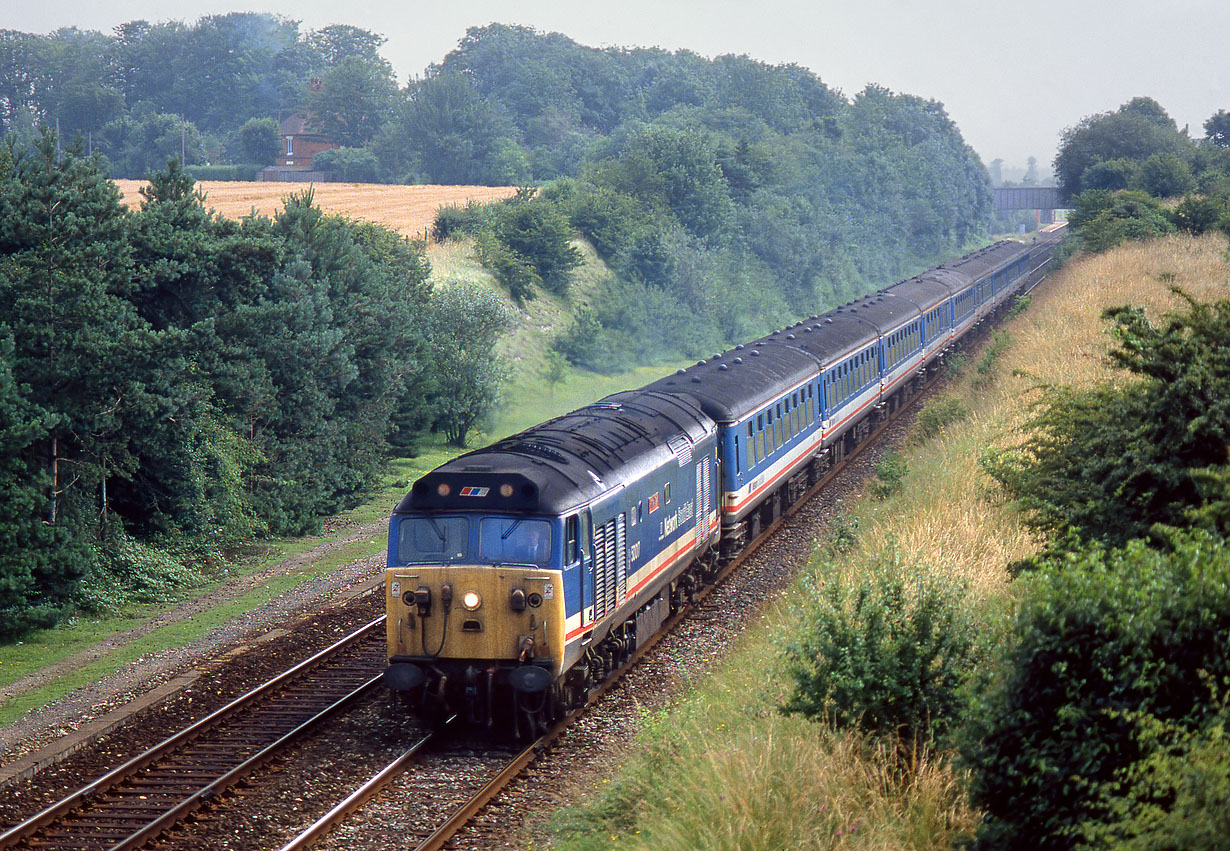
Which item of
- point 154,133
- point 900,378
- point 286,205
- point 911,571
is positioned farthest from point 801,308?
point 911,571

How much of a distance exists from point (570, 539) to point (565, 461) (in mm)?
1308

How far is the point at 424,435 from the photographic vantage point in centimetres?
3819

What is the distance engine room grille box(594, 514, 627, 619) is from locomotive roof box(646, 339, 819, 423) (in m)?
6.02

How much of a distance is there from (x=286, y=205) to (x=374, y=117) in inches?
3137

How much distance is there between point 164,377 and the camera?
74.0 feet

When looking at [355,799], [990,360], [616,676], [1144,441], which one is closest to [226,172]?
[990,360]

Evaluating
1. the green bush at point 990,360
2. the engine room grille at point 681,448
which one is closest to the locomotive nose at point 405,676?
the engine room grille at point 681,448

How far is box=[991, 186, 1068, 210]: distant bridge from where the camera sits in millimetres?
128250

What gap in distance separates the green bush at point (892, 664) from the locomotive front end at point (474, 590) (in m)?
3.64

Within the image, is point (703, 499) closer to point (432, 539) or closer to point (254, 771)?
point (432, 539)

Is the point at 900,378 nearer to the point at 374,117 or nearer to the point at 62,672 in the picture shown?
the point at 62,672

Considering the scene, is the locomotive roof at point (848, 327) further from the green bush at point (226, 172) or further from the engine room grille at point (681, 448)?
the green bush at point (226, 172)

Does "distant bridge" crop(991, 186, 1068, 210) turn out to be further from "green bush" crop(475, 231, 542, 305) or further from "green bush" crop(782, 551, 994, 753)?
"green bush" crop(782, 551, 994, 753)

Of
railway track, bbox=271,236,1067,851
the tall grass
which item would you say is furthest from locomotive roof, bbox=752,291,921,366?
railway track, bbox=271,236,1067,851
